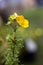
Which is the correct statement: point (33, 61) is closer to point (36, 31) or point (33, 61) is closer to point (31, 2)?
point (36, 31)

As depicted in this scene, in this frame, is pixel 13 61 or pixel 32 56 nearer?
pixel 13 61

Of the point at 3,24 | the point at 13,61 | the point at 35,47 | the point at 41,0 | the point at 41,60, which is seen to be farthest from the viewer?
the point at 41,0

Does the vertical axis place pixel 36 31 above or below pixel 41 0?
below

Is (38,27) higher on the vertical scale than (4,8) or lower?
lower

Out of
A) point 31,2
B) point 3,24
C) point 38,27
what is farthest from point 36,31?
point 3,24

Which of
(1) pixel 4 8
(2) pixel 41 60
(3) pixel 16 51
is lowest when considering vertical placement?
(2) pixel 41 60

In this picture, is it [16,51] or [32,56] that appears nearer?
[16,51]

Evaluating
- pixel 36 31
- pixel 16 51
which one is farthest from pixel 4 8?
pixel 16 51

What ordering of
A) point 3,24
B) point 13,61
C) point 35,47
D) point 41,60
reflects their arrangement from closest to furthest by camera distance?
point 13,61 → point 3,24 → point 41,60 → point 35,47

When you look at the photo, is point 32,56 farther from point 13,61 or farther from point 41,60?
point 13,61
